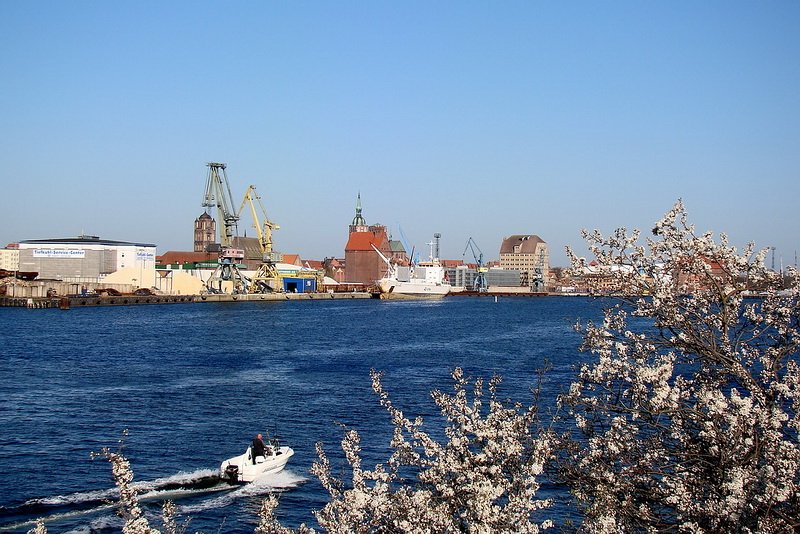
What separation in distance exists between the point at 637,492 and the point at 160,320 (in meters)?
64.3

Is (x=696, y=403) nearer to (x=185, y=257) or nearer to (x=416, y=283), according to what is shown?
(x=416, y=283)

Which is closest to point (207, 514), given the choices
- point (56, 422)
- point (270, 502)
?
point (270, 502)

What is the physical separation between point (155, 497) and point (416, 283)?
120 meters

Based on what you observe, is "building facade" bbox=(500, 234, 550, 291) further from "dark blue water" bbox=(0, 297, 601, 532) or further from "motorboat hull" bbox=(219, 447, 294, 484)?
"motorboat hull" bbox=(219, 447, 294, 484)

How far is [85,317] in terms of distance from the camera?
224 feet

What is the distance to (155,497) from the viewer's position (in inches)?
626

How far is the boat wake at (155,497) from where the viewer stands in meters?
14.8

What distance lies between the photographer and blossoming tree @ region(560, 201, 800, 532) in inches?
240

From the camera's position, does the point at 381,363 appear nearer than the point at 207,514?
No

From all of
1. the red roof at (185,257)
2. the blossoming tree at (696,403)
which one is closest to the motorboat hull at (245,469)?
the blossoming tree at (696,403)

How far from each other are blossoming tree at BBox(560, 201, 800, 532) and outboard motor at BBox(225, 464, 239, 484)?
36.9ft

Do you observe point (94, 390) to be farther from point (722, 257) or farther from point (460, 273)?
point (460, 273)

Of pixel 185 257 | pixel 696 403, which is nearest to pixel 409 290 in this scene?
pixel 185 257

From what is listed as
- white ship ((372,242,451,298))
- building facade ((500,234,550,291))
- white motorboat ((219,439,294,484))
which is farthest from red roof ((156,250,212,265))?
white motorboat ((219,439,294,484))
